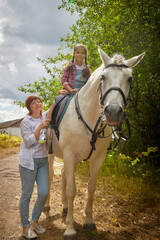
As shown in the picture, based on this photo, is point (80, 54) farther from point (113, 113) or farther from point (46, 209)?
point (46, 209)

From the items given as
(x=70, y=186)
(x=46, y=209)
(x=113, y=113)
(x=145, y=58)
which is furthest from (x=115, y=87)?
(x=145, y=58)

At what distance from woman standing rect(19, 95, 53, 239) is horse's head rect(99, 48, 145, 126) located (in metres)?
1.18

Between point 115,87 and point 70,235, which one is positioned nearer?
point 115,87

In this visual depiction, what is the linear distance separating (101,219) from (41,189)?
154 cm

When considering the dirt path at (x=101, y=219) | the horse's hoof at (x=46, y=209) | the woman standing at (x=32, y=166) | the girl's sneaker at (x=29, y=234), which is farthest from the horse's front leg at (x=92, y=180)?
the horse's hoof at (x=46, y=209)

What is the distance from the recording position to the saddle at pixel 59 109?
3.43m

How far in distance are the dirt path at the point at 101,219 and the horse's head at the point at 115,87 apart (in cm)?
212

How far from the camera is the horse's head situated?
221 cm

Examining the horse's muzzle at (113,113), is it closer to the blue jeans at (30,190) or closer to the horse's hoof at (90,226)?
the blue jeans at (30,190)

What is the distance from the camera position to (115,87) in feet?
7.52

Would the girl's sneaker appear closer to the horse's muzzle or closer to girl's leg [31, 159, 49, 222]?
girl's leg [31, 159, 49, 222]

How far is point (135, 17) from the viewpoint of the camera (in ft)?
17.8

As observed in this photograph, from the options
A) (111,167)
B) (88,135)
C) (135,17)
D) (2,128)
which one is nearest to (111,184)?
(111,167)

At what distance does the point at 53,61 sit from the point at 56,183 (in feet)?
41.4
